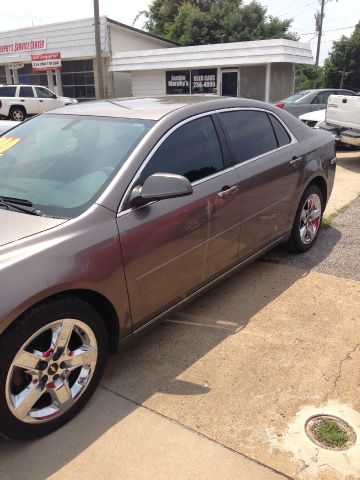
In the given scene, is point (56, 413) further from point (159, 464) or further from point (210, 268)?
point (210, 268)

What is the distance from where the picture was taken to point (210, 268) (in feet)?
11.2

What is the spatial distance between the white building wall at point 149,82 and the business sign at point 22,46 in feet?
19.9

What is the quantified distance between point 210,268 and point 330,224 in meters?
2.97

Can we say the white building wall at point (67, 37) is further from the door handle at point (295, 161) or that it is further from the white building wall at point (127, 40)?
the door handle at point (295, 161)

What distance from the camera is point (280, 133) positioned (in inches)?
170

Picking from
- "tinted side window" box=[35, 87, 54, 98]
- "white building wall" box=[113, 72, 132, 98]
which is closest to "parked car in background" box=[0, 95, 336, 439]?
"tinted side window" box=[35, 87, 54, 98]

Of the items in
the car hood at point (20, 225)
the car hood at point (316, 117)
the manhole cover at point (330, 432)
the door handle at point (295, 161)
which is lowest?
the manhole cover at point (330, 432)

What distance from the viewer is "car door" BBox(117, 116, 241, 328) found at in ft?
8.95

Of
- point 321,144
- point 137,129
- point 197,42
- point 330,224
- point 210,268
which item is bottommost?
point 330,224

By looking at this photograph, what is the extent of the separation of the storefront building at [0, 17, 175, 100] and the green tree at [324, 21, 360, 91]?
1250cm

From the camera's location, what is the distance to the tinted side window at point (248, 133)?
366 cm

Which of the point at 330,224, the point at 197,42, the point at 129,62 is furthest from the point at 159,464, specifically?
the point at 197,42

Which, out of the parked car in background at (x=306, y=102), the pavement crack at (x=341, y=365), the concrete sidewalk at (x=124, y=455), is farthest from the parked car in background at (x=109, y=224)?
the parked car in background at (x=306, y=102)

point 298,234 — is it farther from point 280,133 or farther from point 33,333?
point 33,333
